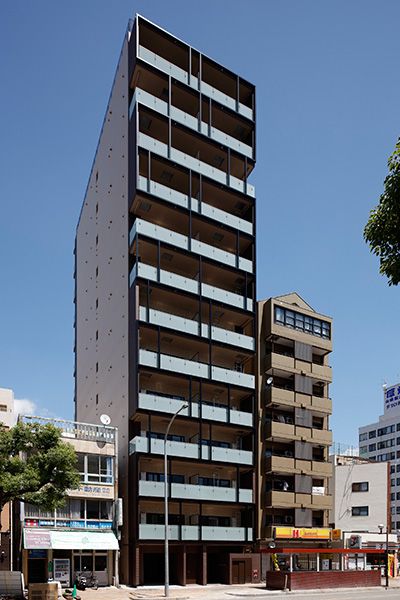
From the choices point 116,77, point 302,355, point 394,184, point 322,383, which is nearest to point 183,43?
point 116,77

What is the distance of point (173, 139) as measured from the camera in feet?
214

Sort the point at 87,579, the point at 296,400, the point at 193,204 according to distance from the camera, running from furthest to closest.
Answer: the point at 296,400, the point at 193,204, the point at 87,579

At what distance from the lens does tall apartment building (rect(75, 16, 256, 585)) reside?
56000 mm

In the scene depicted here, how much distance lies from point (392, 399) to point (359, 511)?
73888 millimetres

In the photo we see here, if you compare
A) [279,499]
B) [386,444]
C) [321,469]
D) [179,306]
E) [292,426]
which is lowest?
[386,444]

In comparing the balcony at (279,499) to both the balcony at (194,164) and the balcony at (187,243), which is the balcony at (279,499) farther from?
the balcony at (194,164)

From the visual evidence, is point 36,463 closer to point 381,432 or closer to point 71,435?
point 71,435

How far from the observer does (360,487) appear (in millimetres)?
80875

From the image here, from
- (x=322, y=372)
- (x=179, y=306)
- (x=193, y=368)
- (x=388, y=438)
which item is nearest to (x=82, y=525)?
(x=193, y=368)

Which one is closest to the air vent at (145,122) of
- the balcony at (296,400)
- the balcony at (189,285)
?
the balcony at (189,285)

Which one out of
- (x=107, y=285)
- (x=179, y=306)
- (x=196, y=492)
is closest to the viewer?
(x=196, y=492)

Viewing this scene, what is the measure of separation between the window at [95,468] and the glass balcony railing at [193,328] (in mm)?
12396

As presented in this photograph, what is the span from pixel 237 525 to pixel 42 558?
1978cm

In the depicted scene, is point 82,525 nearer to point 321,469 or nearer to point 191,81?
point 321,469
